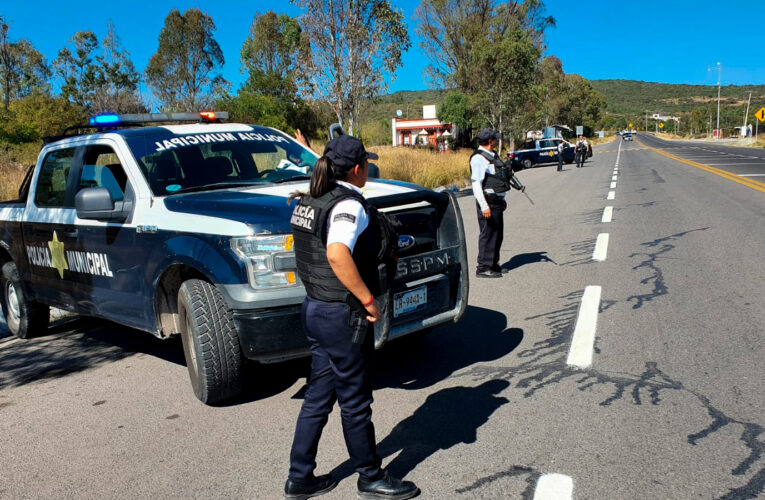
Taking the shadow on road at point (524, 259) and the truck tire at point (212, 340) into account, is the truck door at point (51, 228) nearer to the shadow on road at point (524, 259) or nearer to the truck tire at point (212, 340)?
the truck tire at point (212, 340)

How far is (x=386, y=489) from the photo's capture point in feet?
9.61

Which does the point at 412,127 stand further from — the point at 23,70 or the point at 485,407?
the point at 485,407

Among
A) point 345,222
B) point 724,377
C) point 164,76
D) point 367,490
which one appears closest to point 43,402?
point 367,490

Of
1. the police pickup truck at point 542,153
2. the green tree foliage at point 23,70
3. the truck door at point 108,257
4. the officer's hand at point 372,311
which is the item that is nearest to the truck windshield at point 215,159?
the truck door at point 108,257

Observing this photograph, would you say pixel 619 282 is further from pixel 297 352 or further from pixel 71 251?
pixel 71 251

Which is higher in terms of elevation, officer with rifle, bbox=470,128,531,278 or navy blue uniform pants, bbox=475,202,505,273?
officer with rifle, bbox=470,128,531,278

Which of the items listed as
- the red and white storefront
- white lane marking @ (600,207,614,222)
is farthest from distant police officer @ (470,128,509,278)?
the red and white storefront

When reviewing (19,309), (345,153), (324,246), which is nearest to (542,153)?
(19,309)

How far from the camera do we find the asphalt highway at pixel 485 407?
10.3 feet

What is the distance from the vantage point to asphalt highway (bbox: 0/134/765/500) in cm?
313

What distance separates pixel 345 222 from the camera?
2652 mm

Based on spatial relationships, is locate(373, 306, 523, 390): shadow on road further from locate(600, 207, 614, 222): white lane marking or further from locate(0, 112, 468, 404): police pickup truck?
locate(600, 207, 614, 222): white lane marking

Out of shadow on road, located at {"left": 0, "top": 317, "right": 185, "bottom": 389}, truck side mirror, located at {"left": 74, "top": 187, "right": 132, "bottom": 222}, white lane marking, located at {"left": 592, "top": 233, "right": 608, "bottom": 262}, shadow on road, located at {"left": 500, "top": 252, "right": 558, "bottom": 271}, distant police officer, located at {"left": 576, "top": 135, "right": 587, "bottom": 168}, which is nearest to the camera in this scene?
truck side mirror, located at {"left": 74, "top": 187, "right": 132, "bottom": 222}

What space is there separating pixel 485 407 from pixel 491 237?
161 inches
